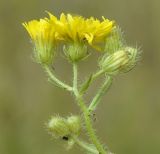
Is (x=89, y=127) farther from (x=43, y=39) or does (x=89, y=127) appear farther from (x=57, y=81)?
(x=43, y=39)

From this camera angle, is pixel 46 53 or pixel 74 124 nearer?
pixel 74 124

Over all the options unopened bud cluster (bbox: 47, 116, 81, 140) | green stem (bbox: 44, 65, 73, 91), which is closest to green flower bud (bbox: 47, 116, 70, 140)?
unopened bud cluster (bbox: 47, 116, 81, 140)

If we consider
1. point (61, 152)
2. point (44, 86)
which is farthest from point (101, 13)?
point (61, 152)

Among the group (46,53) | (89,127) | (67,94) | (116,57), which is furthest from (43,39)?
(67,94)

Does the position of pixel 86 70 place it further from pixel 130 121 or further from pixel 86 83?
pixel 86 83

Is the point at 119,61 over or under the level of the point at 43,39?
under

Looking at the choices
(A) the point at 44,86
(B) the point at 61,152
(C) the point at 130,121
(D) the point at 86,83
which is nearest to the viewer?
(D) the point at 86,83
